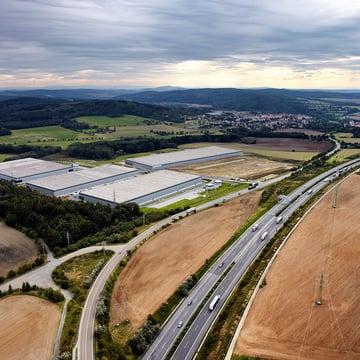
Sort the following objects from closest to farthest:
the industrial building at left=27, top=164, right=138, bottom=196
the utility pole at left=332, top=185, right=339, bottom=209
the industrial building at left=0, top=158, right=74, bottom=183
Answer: the utility pole at left=332, top=185, right=339, bottom=209 → the industrial building at left=27, top=164, right=138, bottom=196 → the industrial building at left=0, top=158, right=74, bottom=183

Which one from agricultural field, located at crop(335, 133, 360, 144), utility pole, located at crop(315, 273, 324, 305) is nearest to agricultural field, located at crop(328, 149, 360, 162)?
agricultural field, located at crop(335, 133, 360, 144)

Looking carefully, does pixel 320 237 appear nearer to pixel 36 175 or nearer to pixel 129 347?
pixel 129 347

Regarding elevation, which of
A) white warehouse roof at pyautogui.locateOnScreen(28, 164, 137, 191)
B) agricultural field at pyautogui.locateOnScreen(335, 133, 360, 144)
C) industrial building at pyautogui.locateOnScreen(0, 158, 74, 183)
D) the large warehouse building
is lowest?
industrial building at pyautogui.locateOnScreen(0, 158, 74, 183)

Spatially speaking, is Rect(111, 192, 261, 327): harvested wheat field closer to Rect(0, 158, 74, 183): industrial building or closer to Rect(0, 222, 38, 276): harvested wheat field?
Rect(0, 222, 38, 276): harvested wheat field

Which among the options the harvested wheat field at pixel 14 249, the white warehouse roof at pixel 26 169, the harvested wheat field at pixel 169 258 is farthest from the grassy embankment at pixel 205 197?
the white warehouse roof at pixel 26 169

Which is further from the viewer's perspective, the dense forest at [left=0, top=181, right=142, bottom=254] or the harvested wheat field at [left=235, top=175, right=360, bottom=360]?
the dense forest at [left=0, top=181, right=142, bottom=254]

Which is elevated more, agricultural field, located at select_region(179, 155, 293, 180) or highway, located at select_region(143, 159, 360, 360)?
agricultural field, located at select_region(179, 155, 293, 180)

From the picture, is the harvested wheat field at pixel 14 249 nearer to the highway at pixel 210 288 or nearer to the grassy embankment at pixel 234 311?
the highway at pixel 210 288

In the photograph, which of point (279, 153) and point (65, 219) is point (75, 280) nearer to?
point (65, 219)

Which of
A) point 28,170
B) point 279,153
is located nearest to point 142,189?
point 28,170
